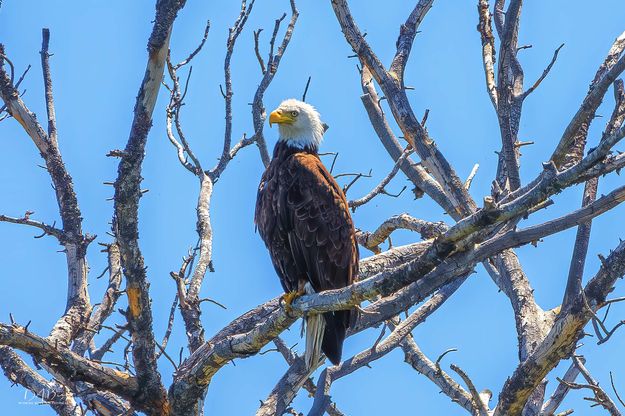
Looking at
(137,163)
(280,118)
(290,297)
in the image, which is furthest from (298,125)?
(137,163)

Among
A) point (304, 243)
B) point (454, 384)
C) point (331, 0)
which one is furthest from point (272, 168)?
point (454, 384)

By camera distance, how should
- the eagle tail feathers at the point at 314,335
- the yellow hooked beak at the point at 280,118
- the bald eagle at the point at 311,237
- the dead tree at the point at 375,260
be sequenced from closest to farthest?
the dead tree at the point at 375,260 → the eagle tail feathers at the point at 314,335 → the bald eagle at the point at 311,237 → the yellow hooked beak at the point at 280,118

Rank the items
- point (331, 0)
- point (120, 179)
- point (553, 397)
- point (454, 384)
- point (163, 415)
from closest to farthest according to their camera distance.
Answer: point (120, 179) → point (163, 415) → point (553, 397) → point (454, 384) → point (331, 0)

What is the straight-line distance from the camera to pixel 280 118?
677 cm

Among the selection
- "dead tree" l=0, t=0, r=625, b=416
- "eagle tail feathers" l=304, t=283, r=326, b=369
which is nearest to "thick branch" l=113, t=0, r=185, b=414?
"dead tree" l=0, t=0, r=625, b=416

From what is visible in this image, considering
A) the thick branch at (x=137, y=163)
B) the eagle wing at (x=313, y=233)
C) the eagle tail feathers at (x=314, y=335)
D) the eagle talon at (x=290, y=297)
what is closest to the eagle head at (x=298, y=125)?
the eagle wing at (x=313, y=233)

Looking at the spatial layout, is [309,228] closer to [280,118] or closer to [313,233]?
[313,233]

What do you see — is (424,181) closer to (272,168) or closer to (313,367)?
(272,168)

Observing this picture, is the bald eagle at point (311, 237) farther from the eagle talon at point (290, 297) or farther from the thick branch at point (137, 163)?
the thick branch at point (137, 163)

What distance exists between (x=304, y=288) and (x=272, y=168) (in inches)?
35.0

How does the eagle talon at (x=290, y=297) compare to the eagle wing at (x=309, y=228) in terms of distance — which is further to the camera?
the eagle wing at (x=309, y=228)

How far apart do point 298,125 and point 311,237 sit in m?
1.12

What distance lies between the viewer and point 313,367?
5.96 meters

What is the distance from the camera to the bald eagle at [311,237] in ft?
19.4
